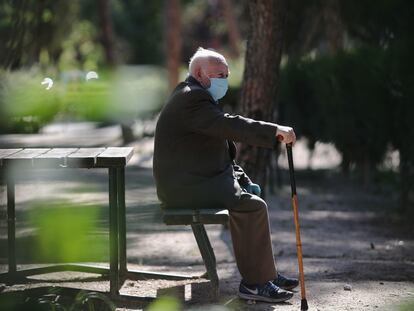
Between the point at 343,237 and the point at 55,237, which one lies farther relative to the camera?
the point at 343,237

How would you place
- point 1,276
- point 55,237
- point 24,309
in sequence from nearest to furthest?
point 24,309
point 55,237
point 1,276

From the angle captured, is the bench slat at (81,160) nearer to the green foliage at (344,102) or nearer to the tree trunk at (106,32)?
the green foliage at (344,102)

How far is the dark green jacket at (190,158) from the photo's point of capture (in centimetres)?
466

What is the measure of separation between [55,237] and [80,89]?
81 centimetres

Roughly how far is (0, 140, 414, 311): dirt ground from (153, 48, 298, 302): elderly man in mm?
228

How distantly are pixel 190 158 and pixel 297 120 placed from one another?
430 inches

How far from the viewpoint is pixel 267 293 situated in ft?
15.7

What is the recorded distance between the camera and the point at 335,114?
498 inches

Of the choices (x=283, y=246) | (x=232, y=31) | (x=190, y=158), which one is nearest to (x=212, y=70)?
(x=190, y=158)

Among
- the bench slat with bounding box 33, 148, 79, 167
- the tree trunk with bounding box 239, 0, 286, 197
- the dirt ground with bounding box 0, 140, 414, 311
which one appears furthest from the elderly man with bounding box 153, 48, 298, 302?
the tree trunk with bounding box 239, 0, 286, 197

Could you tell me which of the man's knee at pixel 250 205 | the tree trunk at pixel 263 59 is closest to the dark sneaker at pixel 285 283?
the man's knee at pixel 250 205

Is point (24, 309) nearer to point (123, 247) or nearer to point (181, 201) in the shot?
point (181, 201)

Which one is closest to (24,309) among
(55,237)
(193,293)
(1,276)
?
(55,237)

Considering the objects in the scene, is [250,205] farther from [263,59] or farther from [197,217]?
[263,59]
